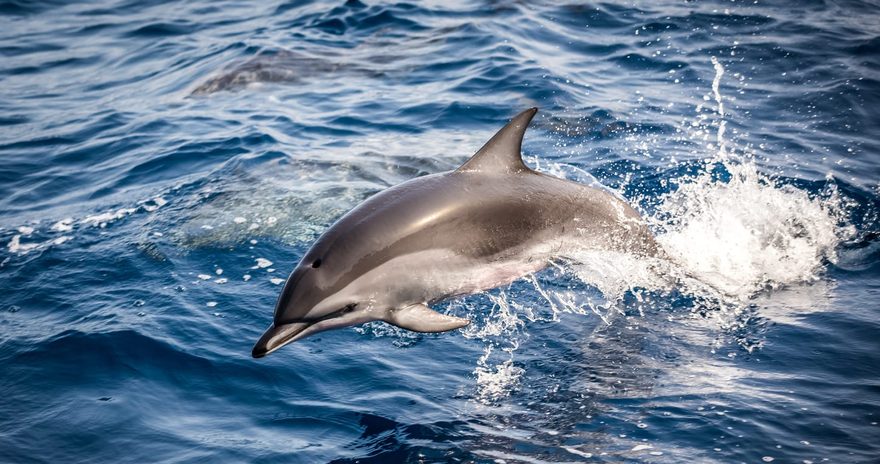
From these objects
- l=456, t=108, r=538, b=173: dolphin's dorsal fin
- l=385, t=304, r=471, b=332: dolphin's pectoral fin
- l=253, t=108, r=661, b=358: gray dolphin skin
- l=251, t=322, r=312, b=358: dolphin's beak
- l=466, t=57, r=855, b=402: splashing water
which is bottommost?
l=466, t=57, r=855, b=402: splashing water

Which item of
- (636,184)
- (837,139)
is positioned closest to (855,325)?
(636,184)

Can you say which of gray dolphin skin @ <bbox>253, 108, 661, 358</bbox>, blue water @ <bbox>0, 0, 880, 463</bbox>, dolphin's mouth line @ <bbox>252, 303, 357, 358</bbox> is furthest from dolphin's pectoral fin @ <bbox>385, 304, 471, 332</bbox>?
blue water @ <bbox>0, 0, 880, 463</bbox>

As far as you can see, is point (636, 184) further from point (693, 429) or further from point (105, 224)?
point (105, 224)

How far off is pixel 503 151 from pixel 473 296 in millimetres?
1496

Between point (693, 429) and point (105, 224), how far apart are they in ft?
21.1

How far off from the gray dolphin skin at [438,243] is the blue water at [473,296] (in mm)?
553

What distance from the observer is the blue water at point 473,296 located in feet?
17.9

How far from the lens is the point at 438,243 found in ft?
19.1

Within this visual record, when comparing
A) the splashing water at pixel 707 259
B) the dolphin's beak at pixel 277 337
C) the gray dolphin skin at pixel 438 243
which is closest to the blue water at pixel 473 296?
the splashing water at pixel 707 259

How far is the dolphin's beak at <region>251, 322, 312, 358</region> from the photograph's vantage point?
5.16 m

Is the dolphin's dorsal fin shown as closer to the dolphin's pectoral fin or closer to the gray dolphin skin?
the gray dolphin skin

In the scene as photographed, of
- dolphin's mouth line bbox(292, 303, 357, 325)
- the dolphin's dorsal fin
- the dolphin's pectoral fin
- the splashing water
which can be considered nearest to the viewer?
dolphin's mouth line bbox(292, 303, 357, 325)

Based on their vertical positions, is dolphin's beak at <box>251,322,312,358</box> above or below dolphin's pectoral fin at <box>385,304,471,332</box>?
above

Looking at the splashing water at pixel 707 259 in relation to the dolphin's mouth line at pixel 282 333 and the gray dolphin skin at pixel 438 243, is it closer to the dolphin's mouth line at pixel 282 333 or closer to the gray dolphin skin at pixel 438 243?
the gray dolphin skin at pixel 438 243
